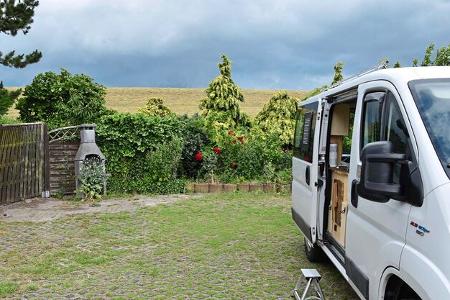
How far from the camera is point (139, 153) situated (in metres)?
13.4

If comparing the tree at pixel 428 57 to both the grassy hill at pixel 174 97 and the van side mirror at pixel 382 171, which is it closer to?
the van side mirror at pixel 382 171

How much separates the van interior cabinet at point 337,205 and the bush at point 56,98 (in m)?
9.98

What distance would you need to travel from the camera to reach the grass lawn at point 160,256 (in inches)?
232

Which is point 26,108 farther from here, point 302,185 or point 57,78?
point 302,185

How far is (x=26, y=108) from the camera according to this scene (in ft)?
49.5

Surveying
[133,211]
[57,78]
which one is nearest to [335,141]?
[133,211]

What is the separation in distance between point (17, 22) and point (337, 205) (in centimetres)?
920

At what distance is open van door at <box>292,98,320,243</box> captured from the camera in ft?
19.8

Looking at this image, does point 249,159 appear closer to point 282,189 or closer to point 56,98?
point 282,189

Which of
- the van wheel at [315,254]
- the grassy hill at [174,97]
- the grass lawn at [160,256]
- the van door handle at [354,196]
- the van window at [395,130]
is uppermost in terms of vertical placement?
the grassy hill at [174,97]

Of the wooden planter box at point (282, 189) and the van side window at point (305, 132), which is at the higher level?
the van side window at point (305, 132)

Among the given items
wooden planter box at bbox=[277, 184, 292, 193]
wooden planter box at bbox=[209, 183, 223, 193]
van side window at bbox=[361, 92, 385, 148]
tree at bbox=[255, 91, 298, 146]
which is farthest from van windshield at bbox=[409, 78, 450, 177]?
tree at bbox=[255, 91, 298, 146]

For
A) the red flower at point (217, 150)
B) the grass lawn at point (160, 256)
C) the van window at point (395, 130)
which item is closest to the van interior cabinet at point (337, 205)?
the grass lawn at point (160, 256)

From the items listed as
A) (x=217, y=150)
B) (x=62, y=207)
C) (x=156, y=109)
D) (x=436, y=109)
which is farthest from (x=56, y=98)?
(x=436, y=109)
